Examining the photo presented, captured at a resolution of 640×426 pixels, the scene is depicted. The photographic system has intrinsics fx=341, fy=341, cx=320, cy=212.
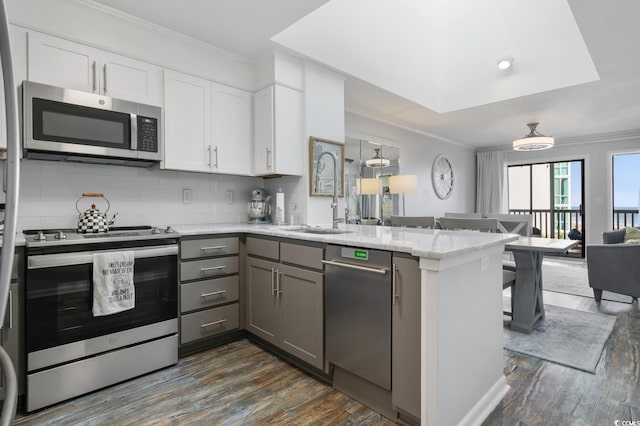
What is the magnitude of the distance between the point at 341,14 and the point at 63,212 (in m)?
2.86

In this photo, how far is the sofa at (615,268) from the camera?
11.0ft

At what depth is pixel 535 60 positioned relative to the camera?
12.5 ft

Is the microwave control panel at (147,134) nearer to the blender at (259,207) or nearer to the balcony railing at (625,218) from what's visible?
the blender at (259,207)

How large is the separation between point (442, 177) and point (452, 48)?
8.22ft

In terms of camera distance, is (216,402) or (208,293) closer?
(216,402)

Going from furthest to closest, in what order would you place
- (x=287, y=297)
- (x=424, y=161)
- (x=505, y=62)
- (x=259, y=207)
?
(x=424, y=161) → (x=505, y=62) → (x=259, y=207) → (x=287, y=297)

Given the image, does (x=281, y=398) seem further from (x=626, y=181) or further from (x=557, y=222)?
(x=557, y=222)

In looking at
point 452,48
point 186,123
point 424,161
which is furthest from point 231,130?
point 424,161

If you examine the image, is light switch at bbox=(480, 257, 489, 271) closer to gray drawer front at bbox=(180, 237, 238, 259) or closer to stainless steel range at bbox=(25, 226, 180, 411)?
gray drawer front at bbox=(180, 237, 238, 259)

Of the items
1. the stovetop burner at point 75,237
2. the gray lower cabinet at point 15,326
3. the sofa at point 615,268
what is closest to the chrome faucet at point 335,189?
the stovetop burner at point 75,237

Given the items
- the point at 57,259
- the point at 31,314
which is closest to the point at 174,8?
the point at 57,259

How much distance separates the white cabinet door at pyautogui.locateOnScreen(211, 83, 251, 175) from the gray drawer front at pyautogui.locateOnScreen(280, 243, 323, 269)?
3.66 feet

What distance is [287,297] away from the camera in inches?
90.1

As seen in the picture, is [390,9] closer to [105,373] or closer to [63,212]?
[63,212]
